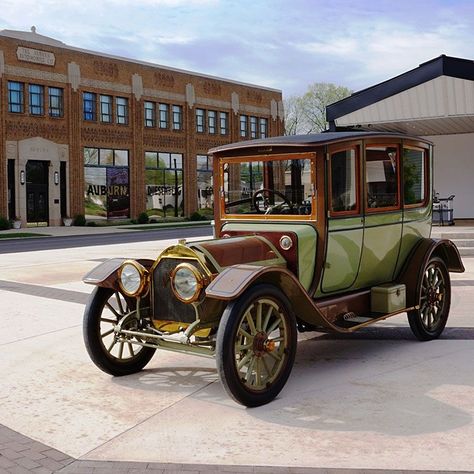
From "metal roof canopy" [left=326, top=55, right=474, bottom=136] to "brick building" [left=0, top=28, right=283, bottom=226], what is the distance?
21.2m

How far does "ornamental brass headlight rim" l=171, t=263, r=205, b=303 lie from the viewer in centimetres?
524

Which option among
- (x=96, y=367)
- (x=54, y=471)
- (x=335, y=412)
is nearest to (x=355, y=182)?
(x=335, y=412)

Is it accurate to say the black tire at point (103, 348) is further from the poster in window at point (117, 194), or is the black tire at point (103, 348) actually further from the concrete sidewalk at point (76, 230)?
the poster in window at point (117, 194)

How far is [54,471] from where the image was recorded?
392 cm

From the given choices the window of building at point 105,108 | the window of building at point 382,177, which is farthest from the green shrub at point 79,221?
the window of building at point 382,177

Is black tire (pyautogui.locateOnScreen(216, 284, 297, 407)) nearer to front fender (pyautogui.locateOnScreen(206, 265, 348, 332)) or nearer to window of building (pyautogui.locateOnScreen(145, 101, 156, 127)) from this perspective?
front fender (pyautogui.locateOnScreen(206, 265, 348, 332))

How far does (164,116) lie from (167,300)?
1503 inches

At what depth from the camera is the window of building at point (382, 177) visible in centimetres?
660

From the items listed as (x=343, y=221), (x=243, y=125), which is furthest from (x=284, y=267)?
(x=243, y=125)

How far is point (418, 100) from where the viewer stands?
16.9 meters

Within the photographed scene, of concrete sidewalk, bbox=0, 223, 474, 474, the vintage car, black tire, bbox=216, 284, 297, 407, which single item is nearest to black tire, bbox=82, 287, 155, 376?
the vintage car

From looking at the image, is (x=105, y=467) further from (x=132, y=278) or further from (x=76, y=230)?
(x=76, y=230)

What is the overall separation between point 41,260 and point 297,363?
12275 millimetres

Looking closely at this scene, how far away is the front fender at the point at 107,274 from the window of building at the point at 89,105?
3296cm
